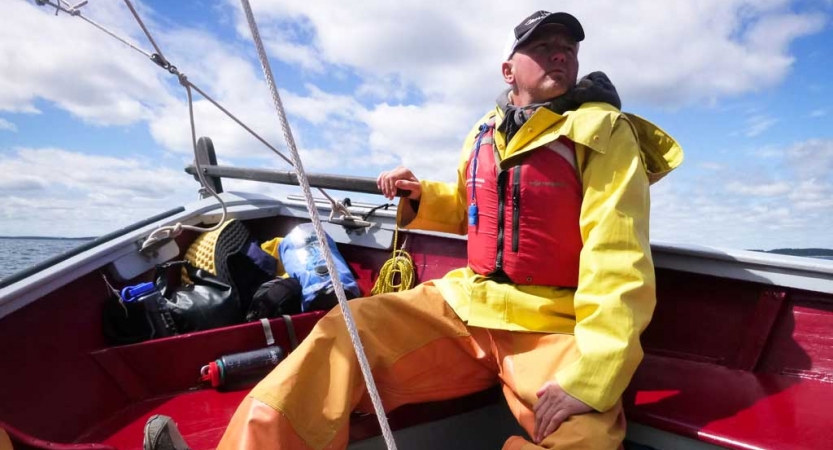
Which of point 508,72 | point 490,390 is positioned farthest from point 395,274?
point 508,72

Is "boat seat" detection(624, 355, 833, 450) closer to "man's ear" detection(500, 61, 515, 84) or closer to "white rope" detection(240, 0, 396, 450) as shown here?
"white rope" detection(240, 0, 396, 450)

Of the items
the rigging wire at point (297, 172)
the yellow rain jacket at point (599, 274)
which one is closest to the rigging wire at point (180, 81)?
the rigging wire at point (297, 172)

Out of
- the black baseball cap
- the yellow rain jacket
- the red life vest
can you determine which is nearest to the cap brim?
the black baseball cap

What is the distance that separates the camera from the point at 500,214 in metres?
2.15

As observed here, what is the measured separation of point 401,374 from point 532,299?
21.8 inches

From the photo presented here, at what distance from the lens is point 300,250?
349 centimetres

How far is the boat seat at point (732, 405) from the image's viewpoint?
1736 mm

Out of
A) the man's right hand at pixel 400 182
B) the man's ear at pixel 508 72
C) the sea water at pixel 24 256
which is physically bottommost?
the sea water at pixel 24 256

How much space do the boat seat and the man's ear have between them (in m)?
1.33

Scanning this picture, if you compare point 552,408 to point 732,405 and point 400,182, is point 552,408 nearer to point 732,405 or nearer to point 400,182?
point 732,405

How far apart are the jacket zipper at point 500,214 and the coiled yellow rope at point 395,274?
1268 millimetres

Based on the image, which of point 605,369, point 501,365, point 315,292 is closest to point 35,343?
point 315,292

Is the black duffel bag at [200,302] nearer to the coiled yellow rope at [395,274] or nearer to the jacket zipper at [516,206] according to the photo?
the coiled yellow rope at [395,274]

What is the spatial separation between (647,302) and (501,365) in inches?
23.4
